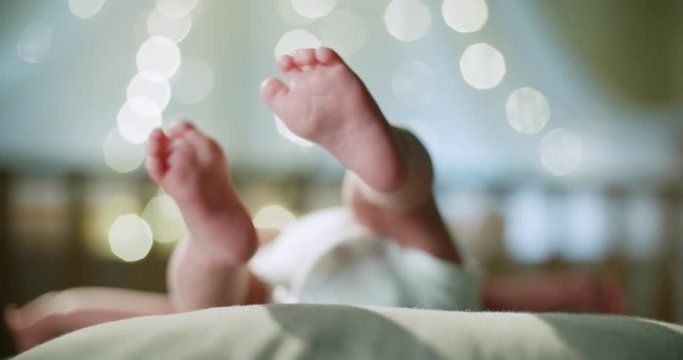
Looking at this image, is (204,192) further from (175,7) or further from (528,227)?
(175,7)

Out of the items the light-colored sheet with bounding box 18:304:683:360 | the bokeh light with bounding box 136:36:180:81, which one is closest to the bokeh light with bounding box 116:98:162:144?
the bokeh light with bounding box 136:36:180:81

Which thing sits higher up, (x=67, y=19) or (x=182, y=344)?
(x=67, y=19)

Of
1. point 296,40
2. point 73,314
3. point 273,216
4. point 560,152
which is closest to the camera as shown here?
point 73,314

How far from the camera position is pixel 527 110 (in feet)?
8.93

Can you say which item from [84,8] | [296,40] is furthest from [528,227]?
[84,8]

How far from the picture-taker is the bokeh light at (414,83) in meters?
2.57

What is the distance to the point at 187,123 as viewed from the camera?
0.71 meters

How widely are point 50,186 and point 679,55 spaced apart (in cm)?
234

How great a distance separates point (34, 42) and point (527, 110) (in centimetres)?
162

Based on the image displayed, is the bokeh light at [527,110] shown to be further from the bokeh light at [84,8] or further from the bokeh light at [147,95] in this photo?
the bokeh light at [84,8]

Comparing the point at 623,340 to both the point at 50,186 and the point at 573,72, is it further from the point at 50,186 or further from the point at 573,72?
the point at 573,72

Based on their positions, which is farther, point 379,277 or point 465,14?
point 465,14

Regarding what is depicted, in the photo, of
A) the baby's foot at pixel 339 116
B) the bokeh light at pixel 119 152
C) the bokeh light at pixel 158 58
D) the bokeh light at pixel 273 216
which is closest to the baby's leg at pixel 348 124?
the baby's foot at pixel 339 116

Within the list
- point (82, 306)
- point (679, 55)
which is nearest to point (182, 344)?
point (82, 306)
